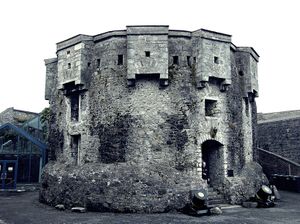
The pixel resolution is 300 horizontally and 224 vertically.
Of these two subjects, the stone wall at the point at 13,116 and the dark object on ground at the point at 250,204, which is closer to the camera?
the dark object on ground at the point at 250,204

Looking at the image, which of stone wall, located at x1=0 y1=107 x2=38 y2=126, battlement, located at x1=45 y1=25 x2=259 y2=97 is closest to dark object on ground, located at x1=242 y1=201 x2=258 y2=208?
battlement, located at x1=45 y1=25 x2=259 y2=97

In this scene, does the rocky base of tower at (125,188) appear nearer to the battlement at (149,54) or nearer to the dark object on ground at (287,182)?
the battlement at (149,54)

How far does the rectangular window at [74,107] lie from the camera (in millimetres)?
13383

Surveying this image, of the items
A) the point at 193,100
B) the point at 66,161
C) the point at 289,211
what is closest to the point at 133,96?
the point at 193,100

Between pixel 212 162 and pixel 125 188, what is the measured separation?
4.41m

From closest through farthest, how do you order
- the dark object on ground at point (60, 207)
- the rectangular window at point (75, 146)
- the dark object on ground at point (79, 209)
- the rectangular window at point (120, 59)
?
the dark object on ground at point (79, 209) → the dark object on ground at point (60, 207) → the rectangular window at point (120, 59) → the rectangular window at point (75, 146)

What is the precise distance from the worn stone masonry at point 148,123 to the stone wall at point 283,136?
8.23 metres

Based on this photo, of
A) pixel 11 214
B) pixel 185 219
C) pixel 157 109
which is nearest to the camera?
pixel 185 219

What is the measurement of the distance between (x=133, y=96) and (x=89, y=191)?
4.24m

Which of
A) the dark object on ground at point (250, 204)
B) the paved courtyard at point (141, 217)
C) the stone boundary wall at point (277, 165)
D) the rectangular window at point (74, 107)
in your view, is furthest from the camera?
the stone boundary wall at point (277, 165)

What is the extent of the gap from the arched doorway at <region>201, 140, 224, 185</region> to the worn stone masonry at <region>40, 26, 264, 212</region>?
0.15ft

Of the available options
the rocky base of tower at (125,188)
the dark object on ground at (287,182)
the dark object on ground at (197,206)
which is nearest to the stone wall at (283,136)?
the dark object on ground at (287,182)

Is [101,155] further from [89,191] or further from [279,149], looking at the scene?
[279,149]

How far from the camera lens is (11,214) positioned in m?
10.1
